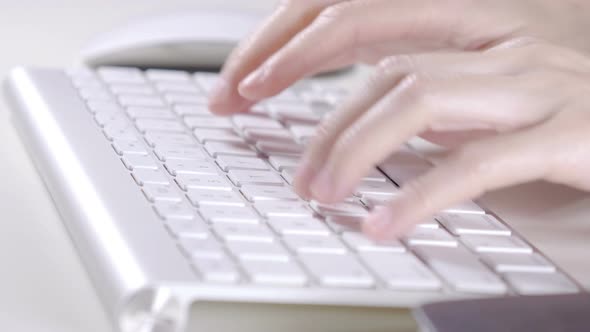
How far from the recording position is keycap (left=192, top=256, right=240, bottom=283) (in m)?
0.47

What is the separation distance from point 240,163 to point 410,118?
14cm

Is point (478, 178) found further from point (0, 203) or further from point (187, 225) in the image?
point (0, 203)

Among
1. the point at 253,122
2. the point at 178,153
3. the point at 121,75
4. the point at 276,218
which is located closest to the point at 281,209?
the point at 276,218

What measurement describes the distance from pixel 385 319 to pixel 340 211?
0.11m

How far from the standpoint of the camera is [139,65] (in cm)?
100

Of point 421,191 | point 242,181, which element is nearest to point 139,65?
point 242,181

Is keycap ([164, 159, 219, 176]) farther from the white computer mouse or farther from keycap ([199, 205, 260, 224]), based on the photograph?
the white computer mouse

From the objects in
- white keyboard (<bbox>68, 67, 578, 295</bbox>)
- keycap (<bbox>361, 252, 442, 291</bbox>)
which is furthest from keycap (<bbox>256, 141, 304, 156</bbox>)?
keycap (<bbox>361, 252, 442, 291</bbox>)

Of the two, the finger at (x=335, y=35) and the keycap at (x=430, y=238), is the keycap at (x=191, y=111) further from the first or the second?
the keycap at (x=430, y=238)

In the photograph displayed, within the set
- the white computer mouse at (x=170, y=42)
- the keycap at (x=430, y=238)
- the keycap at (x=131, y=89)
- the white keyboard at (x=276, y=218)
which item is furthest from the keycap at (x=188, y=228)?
the white computer mouse at (x=170, y=42)

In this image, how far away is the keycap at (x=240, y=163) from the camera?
0.66m

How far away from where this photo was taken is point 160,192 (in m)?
0.59

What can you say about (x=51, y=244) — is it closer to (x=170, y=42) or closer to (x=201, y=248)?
(x=201, y=248)

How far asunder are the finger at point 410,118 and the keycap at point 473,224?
52 mm
